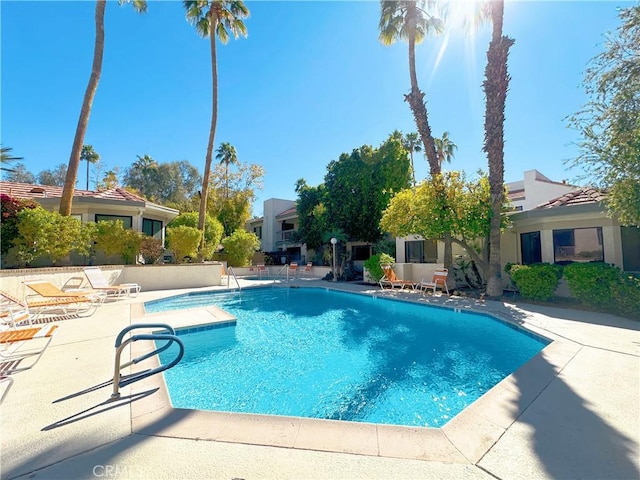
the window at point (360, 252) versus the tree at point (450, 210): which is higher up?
the tree at point (450, 210)

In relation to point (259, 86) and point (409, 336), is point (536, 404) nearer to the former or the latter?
point (409, 336)

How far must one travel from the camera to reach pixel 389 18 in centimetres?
1572

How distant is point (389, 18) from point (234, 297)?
A: 58.5 ft

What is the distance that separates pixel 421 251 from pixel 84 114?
748 inches

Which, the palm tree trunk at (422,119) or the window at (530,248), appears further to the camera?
the palm tree trunk at (422,119)

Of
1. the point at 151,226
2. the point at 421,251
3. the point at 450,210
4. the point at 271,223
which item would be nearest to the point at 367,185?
the point at 421,251

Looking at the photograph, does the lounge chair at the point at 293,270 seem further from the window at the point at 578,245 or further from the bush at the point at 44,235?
the window at the point at 578,245

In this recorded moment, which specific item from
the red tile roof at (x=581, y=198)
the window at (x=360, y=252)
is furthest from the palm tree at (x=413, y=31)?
the window at (x=360, y=252)

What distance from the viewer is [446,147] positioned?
104 ft

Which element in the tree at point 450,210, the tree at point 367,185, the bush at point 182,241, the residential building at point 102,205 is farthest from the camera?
the tree at point 367,185

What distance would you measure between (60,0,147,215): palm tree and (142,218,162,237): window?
5436 millimetres

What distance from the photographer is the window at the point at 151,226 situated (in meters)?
17.8

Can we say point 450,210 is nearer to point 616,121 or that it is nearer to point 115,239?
point 616,121

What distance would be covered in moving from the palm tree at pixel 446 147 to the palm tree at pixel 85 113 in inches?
1180
